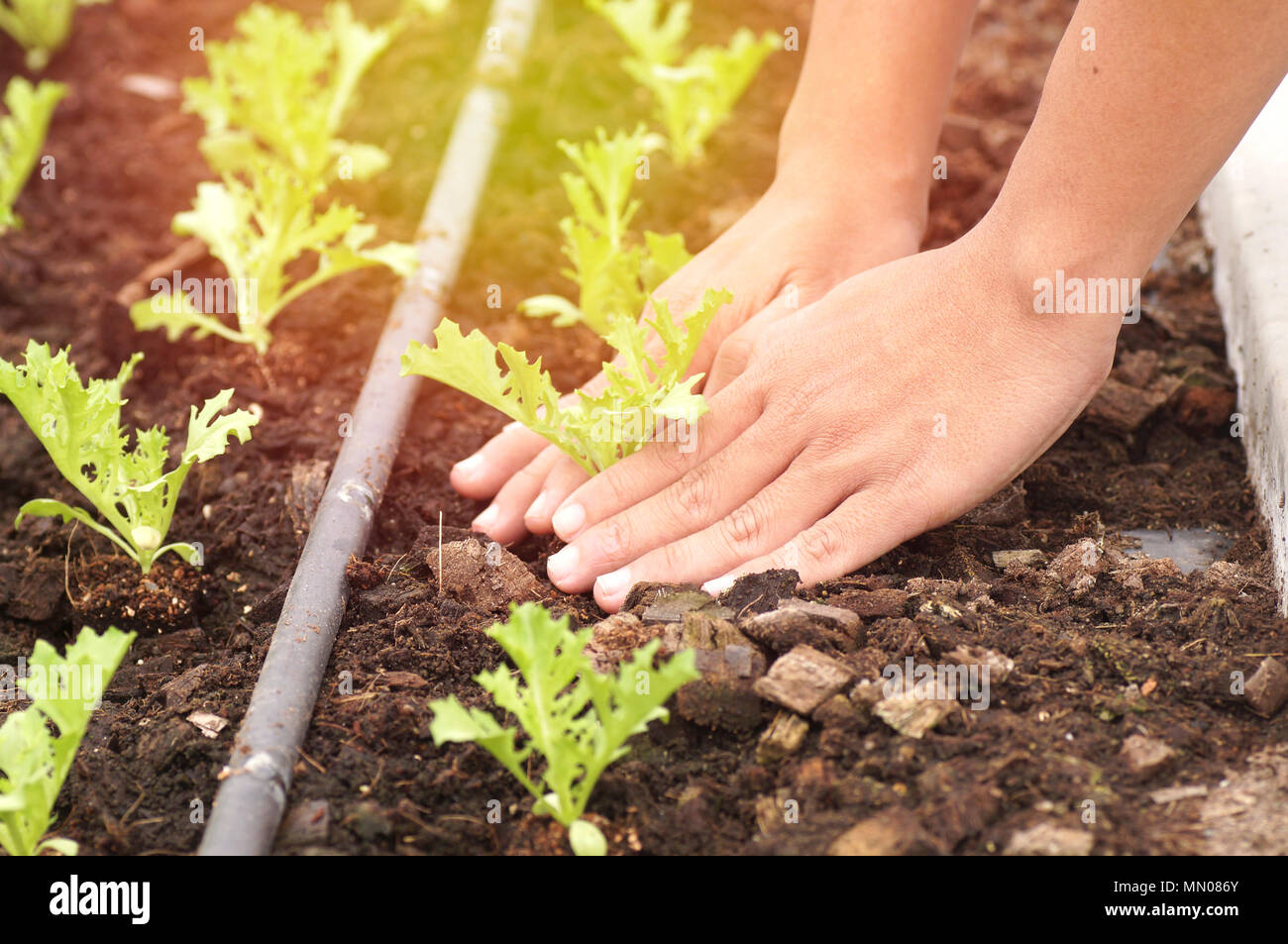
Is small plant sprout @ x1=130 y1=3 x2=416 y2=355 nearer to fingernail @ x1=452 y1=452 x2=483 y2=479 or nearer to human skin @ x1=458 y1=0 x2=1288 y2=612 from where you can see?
fingernail @ x1=452 y1=452 x2=483 y2=479

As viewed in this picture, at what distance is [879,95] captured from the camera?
2791 millimetres

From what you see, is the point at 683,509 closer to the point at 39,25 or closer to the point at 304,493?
the point at 304,493

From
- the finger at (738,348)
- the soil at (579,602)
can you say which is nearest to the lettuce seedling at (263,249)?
the soil at (579,602)

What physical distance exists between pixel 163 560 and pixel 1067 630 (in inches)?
77.3

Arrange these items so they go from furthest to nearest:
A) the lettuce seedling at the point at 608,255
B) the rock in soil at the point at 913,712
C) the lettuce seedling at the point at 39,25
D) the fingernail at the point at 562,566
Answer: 1. the lettuce seedling at the point at 39,25
2. the lettuce seedling at the point at 608,255
3. the fingernail at the point at 562,566
4. the rock in soil at the point at 913,712

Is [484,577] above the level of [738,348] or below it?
below

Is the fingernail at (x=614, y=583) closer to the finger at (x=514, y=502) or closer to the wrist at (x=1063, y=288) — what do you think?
the finger at (x=514, y=502)

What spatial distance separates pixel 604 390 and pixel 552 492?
277 millimetres

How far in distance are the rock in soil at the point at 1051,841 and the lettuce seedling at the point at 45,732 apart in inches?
54.3

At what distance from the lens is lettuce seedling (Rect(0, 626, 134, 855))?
1.73 m

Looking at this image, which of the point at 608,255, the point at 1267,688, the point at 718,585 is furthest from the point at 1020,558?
the point at 608,255

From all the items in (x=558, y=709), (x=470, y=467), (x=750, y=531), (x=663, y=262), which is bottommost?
(x=558, y=709)

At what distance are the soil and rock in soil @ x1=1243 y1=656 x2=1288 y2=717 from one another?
0.12 feet

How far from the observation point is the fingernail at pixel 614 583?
222cm
